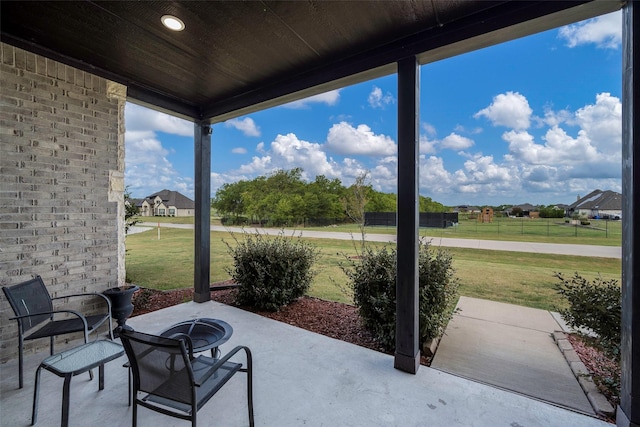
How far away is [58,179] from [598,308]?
204 inches

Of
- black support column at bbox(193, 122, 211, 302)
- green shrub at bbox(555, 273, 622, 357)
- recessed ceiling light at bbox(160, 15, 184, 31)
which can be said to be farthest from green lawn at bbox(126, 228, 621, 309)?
recessed ceiling light at bbox(160, 15, 184, 31)

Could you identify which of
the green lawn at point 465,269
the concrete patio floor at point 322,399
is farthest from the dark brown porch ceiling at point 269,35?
the concrete patio floor at point 322,399

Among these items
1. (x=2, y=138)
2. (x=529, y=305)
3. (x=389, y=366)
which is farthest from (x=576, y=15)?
(x=2, y=138)

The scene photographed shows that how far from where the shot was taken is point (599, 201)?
2.49 m

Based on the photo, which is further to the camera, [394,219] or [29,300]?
[394,219]

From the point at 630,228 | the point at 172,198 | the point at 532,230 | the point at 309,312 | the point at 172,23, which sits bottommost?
the point at 309,312

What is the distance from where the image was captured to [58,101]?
2.82 meters

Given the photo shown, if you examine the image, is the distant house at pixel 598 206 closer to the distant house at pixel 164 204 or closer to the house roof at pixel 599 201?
the house roof at pixel 599 201

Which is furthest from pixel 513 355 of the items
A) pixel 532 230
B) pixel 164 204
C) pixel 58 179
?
pixel 164 204

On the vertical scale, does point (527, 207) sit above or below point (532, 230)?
above

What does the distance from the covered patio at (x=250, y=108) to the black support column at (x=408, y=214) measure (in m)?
0.01

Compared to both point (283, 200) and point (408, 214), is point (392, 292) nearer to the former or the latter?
point (408, 214)

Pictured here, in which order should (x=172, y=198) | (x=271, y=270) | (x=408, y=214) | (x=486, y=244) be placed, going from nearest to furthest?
(x=408, y=214)
(x=271, y=270)
(x=486, y=244)
(x=172, y=198)

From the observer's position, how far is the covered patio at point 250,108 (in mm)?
1856
